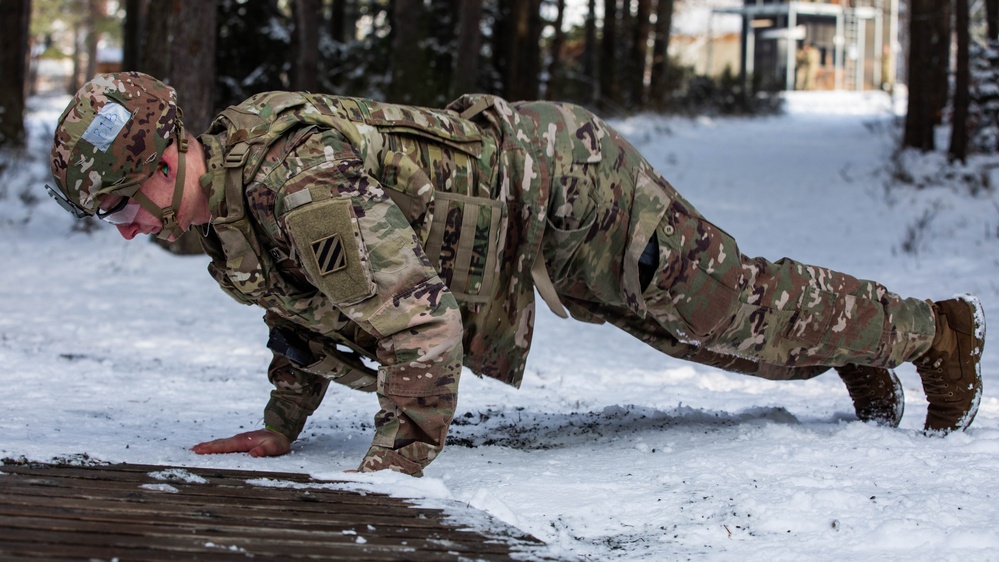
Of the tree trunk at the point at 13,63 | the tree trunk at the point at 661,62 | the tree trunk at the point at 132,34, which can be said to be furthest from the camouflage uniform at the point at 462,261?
the tree trunk at the point at 661,62

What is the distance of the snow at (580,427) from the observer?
7.89 feet

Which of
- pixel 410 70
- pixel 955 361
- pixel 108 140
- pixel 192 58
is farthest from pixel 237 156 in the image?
pixel 410 70

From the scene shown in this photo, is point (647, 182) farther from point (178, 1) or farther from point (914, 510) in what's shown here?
point (178, 1)

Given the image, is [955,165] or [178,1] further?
[955,165]

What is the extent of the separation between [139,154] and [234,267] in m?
0.38

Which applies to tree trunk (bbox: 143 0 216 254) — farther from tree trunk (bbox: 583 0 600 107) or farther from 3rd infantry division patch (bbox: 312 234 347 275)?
tree trunk (bbox: 583 0 600 107)

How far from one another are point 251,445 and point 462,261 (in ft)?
2.92

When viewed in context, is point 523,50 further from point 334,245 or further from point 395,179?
point 334,245

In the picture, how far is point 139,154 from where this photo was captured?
2.41m

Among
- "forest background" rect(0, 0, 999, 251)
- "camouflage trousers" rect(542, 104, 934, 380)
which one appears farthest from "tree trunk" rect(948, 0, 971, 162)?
"camouflage trousers" rect(542, 104, 934, 380)

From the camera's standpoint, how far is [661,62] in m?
22.6

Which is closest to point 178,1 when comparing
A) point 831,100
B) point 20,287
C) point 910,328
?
point 20,287

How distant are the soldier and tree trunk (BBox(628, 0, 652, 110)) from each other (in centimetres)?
1867

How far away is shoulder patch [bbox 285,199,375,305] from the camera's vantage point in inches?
93.4
